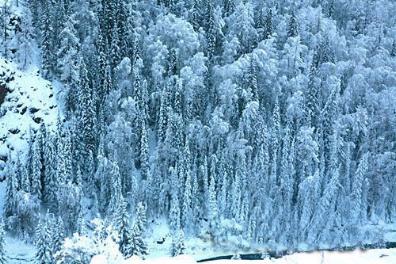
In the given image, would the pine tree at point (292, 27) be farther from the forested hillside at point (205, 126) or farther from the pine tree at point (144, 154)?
the pine tree at point (144, 154)

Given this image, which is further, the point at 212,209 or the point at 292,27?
the point at 292,27

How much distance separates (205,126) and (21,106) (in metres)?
25.6

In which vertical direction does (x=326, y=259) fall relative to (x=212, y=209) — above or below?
above

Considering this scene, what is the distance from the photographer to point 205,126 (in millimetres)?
80312

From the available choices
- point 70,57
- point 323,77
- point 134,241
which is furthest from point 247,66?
point 134,241

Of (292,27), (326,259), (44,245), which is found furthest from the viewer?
(292,27)

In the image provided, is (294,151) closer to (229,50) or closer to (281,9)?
(229,50)

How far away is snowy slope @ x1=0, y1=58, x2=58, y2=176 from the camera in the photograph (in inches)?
3194

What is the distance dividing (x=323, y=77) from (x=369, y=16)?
18.5m

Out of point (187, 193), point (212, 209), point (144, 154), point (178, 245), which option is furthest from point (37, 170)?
point (212, 209)

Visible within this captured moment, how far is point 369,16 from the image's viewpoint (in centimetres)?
9838

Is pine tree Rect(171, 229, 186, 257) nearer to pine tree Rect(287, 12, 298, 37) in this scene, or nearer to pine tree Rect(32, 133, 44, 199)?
pine tree Rect(32, 133, 44, 199)

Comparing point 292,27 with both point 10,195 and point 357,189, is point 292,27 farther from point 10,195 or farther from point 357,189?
point 10,195

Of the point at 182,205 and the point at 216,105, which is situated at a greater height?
the point at 216,105
